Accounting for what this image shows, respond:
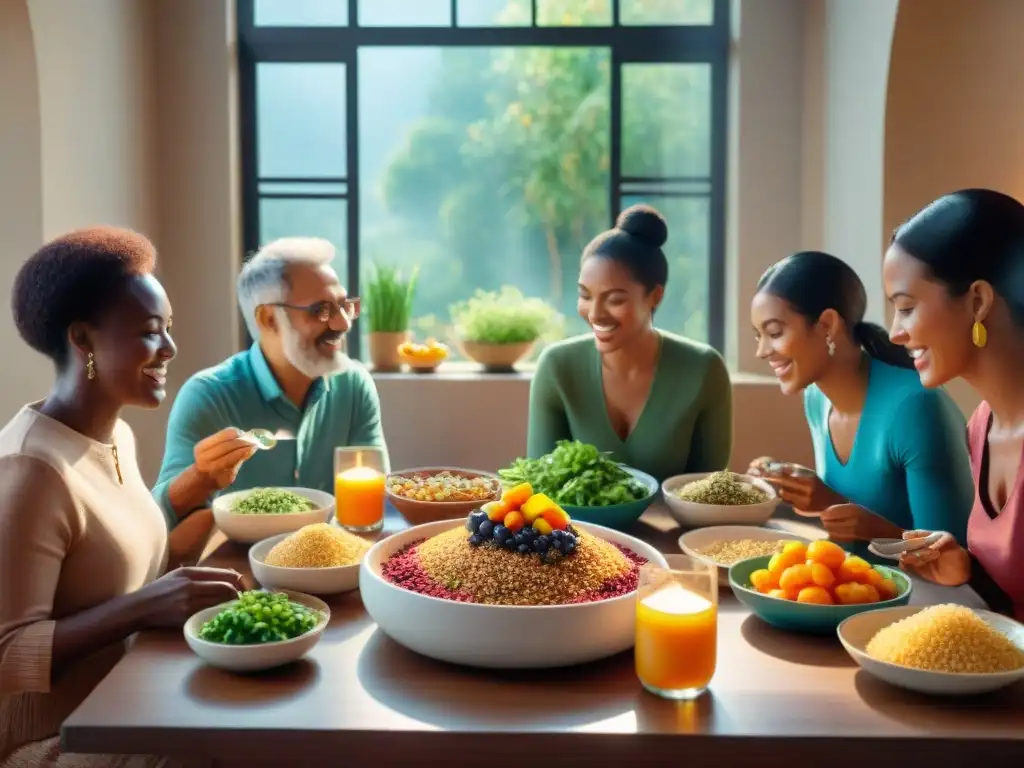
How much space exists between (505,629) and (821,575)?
52 cm

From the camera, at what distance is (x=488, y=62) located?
14.2 feet

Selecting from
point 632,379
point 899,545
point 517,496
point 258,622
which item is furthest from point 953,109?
point 258,622

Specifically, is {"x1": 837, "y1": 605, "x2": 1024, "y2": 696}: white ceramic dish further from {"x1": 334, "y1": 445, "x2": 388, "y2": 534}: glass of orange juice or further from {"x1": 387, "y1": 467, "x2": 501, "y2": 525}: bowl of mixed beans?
{"x1": 334, "y1": 445, "x2": 388, "y2": 534}: glass of orange juice

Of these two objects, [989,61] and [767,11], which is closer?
[989,61]

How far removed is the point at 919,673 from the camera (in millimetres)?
1199

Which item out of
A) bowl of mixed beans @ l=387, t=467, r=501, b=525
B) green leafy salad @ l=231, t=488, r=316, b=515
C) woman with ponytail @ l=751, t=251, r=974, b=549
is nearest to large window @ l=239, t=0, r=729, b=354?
woman with ponytail @ l=751, t=251, r=974, b=549

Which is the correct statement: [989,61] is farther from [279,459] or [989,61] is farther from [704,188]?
[279,459]

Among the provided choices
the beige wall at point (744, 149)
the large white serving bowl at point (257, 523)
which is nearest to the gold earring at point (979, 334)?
the large white serving bowl at point (257, 523)

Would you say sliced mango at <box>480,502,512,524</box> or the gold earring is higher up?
the gold earring

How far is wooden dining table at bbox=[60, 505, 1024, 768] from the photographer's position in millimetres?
1125

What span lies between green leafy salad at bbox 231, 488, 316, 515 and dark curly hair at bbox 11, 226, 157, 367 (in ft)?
1.62

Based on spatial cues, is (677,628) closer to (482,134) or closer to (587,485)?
(587,485)

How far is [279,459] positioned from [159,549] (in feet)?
2.53

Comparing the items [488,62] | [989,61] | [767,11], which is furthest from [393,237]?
[989,61]
